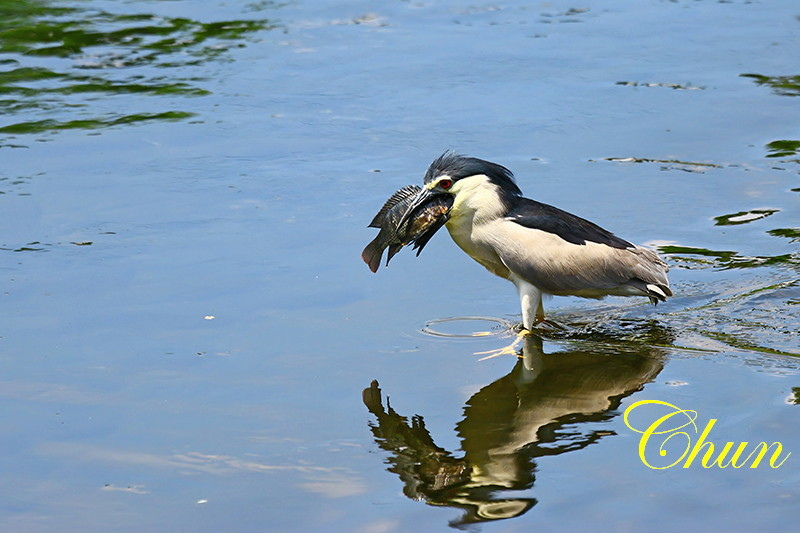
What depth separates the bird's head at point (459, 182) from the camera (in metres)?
7.46

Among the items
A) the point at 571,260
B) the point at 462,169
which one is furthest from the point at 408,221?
the point at 571,260

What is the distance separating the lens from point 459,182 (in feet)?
24.5

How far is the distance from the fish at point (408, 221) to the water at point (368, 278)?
0.40m

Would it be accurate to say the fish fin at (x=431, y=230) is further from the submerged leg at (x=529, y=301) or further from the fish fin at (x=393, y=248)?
the submerged leg at (x=529, y=301)

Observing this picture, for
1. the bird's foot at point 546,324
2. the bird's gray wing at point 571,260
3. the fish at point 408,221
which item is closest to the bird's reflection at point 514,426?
the bird's foot at point 546,324

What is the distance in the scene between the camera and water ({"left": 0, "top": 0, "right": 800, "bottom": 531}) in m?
5.57

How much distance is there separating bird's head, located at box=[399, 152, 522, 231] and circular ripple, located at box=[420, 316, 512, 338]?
702 mm

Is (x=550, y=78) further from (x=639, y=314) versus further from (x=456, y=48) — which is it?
(x=639, y=314)

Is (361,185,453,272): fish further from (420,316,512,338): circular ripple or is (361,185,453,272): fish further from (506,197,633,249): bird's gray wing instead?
(420,316,512,338): circular ripple

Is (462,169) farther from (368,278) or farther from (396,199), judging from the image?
(368,278)

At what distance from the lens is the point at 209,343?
7.11 m

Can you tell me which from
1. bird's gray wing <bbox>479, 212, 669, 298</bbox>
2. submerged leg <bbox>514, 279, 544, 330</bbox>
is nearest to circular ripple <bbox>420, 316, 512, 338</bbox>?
submerged leg <bbox>514, 279, 544, 330</bbox>

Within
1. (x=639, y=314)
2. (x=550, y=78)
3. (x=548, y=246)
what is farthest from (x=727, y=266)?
(x=550, y=78)

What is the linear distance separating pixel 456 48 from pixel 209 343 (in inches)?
265
